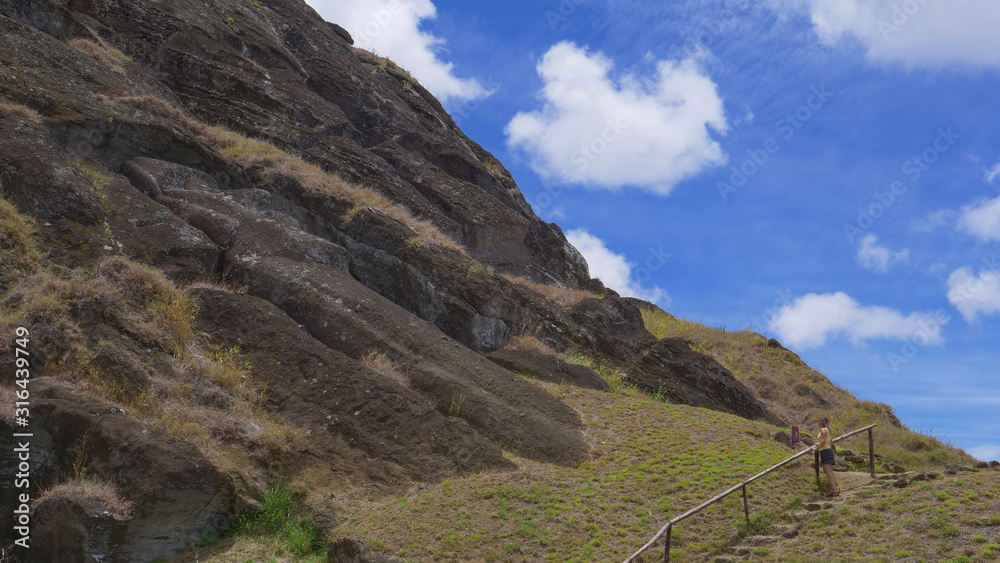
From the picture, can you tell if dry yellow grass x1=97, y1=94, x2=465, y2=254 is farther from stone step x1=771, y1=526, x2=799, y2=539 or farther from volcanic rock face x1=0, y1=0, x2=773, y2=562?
stone step x1=771, y1=526, x2=799, y2=539

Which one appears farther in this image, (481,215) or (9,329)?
(481,215)

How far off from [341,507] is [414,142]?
Result: 25.9m

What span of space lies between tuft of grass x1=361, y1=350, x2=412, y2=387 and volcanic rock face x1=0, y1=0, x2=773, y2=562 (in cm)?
15

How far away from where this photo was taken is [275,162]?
904 inches

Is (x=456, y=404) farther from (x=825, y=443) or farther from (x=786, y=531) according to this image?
(x=825, y=443)

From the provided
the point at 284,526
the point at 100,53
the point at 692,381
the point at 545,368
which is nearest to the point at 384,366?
the point at 284,526

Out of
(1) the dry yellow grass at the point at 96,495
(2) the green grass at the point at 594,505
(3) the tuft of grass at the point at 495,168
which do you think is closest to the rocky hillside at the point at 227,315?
(1) the dry yellow grass at the point at 96,495

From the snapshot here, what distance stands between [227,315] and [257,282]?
1653mm

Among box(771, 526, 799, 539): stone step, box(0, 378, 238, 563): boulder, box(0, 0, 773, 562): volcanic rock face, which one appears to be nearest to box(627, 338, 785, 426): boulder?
box(0, 0, 773, 562): volcanic rock face

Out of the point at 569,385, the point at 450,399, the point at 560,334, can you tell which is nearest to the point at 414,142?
the point at 560,334

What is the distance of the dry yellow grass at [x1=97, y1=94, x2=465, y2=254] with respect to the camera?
22.1 m

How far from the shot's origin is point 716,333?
36.6 meters

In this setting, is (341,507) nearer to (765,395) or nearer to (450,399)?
(450,399)

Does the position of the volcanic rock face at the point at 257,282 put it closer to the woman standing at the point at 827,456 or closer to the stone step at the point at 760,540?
the stone step at the point at 760,540
